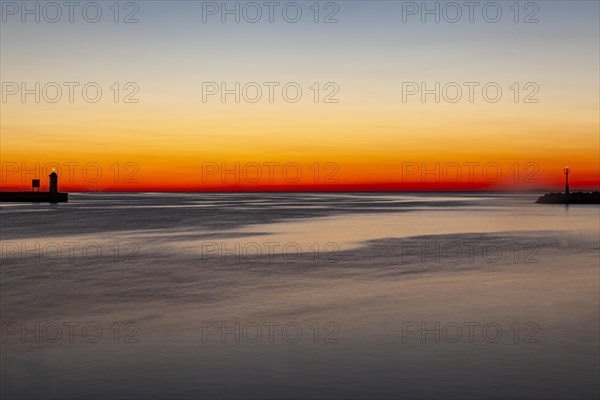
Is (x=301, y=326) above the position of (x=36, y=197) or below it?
below

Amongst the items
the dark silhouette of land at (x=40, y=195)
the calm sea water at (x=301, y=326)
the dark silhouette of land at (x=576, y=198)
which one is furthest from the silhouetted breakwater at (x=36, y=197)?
the calm sea water at (x=301, y=326)

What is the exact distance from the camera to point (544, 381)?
346 inches

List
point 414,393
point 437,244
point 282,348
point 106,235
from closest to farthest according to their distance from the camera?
point 414,393
point 282,348
point 437,244
point 106,235

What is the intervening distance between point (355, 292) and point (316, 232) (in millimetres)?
25552

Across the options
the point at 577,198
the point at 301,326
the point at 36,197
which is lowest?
the point at 301,326

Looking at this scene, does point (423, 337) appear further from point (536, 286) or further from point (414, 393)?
point (536, 286)

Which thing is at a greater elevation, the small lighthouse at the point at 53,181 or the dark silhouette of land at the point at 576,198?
the small lighthouse at the point at 53,181

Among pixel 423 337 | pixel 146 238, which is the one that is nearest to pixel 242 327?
pixel 423 337

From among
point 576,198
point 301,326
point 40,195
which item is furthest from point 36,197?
point 301,326

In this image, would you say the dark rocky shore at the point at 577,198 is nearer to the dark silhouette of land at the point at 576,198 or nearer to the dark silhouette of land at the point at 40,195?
the dark silhouette of land at the point at 576,198

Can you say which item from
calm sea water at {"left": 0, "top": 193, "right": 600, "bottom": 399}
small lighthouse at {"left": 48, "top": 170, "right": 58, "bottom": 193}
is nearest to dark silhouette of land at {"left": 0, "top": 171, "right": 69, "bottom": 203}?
small lighthouse at {"left": 48, "top": 170, "right": 58, "bottom": 193}

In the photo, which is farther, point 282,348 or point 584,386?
point 282,348

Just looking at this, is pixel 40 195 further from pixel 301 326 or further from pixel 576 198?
pixel 301 326

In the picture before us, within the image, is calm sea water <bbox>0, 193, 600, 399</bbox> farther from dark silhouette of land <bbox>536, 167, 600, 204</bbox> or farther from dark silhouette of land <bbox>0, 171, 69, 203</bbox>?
dark silhouette of land <bbox>0, 171, 69, 203</bbox>
